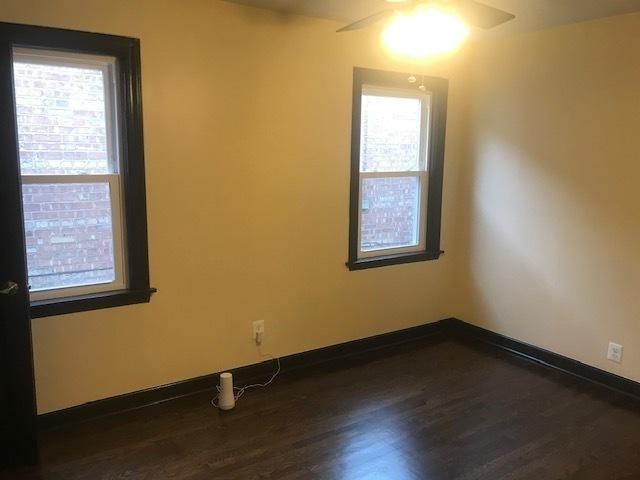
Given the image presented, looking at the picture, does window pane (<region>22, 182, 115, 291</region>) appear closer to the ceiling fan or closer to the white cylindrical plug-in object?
the white cylindrical plug-in object

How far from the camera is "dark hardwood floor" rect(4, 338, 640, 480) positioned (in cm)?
251

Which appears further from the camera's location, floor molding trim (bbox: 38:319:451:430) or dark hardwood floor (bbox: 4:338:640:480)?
floor molding trim (bbox: 38:319:451:430)

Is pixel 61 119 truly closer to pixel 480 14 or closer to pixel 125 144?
pixel 125 144

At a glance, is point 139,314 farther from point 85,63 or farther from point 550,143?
point 550,143

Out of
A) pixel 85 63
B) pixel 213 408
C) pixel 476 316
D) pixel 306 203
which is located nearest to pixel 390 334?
pixel 476 316

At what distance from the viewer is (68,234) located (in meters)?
2.78

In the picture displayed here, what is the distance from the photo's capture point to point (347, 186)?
144 inches

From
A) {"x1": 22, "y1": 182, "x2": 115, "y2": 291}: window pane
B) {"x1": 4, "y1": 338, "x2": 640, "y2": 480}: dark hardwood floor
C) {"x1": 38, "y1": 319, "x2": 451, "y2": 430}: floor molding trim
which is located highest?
{"x1": 22, "y1": 182, "x2": 115, "y2": 291}: window pane

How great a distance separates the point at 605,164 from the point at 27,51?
3254 mm

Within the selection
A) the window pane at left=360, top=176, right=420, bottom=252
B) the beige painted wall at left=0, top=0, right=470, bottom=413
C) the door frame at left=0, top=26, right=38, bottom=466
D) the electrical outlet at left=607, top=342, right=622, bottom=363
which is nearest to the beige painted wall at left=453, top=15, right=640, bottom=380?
the electrical outlet at left=607, top=342, right=622, bottom=363

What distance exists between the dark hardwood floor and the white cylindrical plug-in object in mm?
50

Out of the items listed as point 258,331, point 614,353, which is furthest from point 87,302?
point 614,353

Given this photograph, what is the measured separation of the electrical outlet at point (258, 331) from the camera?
343cm

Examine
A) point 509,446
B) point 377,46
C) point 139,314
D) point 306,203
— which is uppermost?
point 377,46
